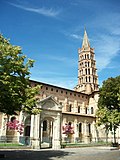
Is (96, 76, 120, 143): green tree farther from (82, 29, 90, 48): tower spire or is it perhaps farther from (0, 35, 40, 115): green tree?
(82, 29, 90, 48): tower spire

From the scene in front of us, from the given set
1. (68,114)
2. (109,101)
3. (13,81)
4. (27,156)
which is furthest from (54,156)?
(68,114)

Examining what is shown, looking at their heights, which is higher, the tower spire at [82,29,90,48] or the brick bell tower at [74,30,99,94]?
the tower spire at [82,29,90,48]

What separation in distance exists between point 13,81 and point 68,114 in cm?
2913

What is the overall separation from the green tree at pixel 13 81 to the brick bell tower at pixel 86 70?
5002 cm

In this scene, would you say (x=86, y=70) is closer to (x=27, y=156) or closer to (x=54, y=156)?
(x=54, y=156)

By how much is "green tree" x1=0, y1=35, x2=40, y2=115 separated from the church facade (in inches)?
400

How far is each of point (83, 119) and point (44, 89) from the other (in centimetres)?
1263

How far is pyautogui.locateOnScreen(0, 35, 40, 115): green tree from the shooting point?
14.8 m

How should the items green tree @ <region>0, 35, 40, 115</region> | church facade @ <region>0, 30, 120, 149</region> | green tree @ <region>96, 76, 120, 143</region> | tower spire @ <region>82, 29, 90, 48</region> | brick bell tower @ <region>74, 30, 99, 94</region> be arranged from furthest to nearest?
tower spire @ <region>82, 29, 90, 48</region>, brick bell tower @ <region>74, 30, 99, 94</region>, green tree @ <region>96, 76, 120, 143</region>, church facade @ <region>0, 30, 120, 149</region>, green tree @ <region>0, 35, 40, 115</region>

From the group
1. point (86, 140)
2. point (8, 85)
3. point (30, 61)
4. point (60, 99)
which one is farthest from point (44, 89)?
point (8, 85)

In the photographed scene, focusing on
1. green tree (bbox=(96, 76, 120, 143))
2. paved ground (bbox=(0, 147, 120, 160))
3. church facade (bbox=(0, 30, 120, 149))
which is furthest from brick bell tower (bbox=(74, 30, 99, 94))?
Answer: paved ground (bbox=(0, 147, 120, 160))

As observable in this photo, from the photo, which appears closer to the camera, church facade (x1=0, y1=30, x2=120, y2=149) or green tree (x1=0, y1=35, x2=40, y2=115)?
green tree (x1=0, y1=35, x2=40, y2=115)

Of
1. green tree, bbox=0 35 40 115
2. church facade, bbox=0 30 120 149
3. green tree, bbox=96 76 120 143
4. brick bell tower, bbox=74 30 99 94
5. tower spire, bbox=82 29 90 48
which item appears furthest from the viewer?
tower spire, bbox=82 29 90 48

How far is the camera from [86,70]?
72000mm
